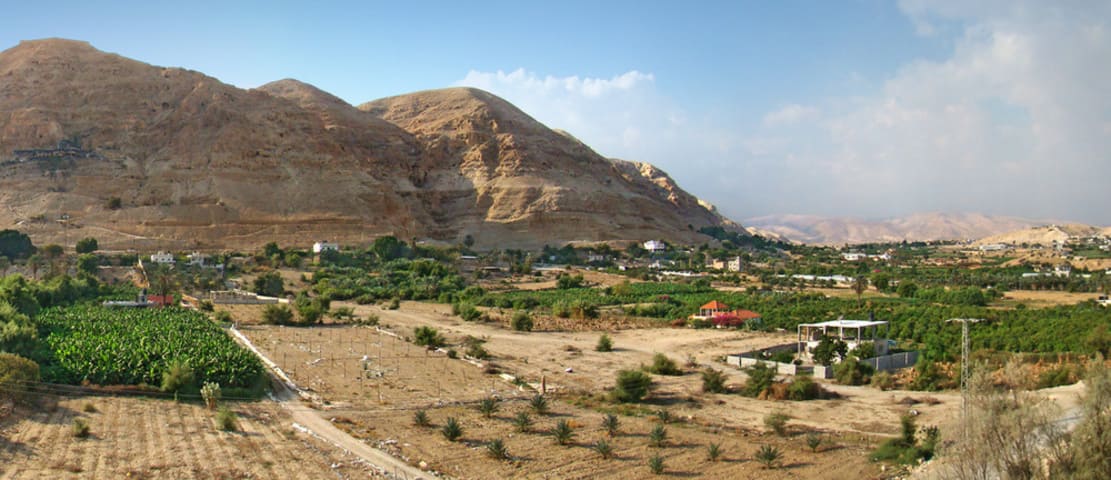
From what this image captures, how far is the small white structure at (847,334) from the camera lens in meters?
26.4

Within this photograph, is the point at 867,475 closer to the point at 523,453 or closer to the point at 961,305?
the point at 523,453

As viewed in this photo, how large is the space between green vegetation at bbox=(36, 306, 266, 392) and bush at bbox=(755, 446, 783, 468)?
40.2ft

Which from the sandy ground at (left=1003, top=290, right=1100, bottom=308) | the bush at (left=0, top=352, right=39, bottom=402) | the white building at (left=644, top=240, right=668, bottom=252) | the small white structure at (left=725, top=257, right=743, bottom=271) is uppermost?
the white building at (left=644, top=240, right=668, bottom=252)

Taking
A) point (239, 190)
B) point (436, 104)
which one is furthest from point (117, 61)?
point (436, 104)

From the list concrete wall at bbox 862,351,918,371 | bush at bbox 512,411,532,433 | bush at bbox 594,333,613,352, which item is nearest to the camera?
bush at bbox 512,411,532,433

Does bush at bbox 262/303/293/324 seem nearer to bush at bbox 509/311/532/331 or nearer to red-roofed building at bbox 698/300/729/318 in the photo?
bush at bbox 509/311/532/331

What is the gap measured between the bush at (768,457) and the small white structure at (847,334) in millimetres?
11727

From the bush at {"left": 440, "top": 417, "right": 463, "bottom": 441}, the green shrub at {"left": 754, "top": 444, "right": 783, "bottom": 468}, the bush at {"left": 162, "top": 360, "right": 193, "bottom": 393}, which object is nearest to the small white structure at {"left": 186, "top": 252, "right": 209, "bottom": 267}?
the bush at {"left": 162, "top": 360, "right": 193, "bottom": 393}

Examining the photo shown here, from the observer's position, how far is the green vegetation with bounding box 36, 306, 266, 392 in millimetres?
20109

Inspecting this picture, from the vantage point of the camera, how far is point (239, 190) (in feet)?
269

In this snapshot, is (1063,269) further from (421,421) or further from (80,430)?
(80,430)

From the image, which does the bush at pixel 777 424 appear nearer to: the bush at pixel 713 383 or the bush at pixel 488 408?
the bush at pixel 713 383

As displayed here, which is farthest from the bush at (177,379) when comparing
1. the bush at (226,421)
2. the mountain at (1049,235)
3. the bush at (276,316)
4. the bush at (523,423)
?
the mountain at (1049,235)

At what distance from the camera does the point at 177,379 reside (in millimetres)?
19531
